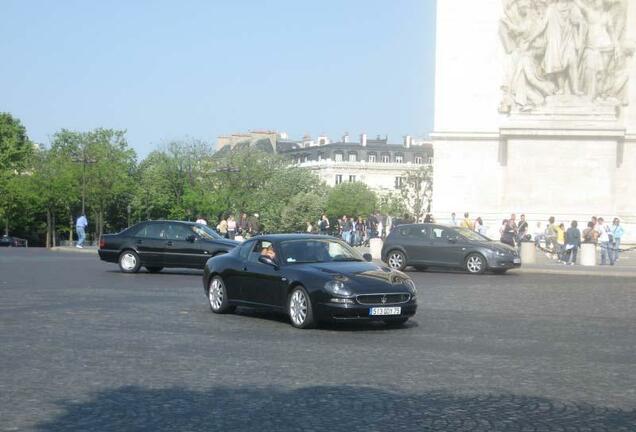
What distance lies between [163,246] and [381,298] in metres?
13.8

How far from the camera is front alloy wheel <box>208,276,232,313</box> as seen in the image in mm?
17719

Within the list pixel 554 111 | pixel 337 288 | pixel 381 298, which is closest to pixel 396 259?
pixel 554 111

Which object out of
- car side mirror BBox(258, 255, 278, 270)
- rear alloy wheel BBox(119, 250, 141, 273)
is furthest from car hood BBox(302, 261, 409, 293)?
rear alloy wheel BBox(119, 250, 141, 273)

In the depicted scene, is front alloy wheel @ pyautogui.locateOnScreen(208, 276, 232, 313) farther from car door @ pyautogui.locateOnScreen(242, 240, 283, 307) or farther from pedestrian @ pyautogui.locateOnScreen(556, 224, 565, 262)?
pedestrian @ pyautogui.locateOnScreen(556, 224, 565, 262)

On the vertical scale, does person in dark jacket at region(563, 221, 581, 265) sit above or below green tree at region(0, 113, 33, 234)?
below

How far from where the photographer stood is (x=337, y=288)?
50.3 feet

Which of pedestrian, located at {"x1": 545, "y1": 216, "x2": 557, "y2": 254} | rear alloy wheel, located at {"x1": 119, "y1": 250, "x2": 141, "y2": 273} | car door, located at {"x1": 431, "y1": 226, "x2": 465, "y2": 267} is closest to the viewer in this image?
rear alloy wheel, located at {"x1": 119, "y1": 250, "x2": 141, "y2": 273}

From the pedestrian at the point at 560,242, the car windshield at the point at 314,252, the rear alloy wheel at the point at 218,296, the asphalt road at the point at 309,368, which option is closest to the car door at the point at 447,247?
the pedestrian at the point at 560,242

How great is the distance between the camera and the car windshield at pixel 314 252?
1673 centimetres

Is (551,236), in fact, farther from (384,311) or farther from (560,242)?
(384,311)

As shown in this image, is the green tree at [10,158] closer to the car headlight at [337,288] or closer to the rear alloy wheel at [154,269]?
the rear alloy wheel at [154,269]

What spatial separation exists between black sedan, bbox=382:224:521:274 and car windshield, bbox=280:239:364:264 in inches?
522

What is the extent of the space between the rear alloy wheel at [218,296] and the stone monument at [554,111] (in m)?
27.4

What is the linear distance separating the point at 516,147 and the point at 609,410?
35.6 m
